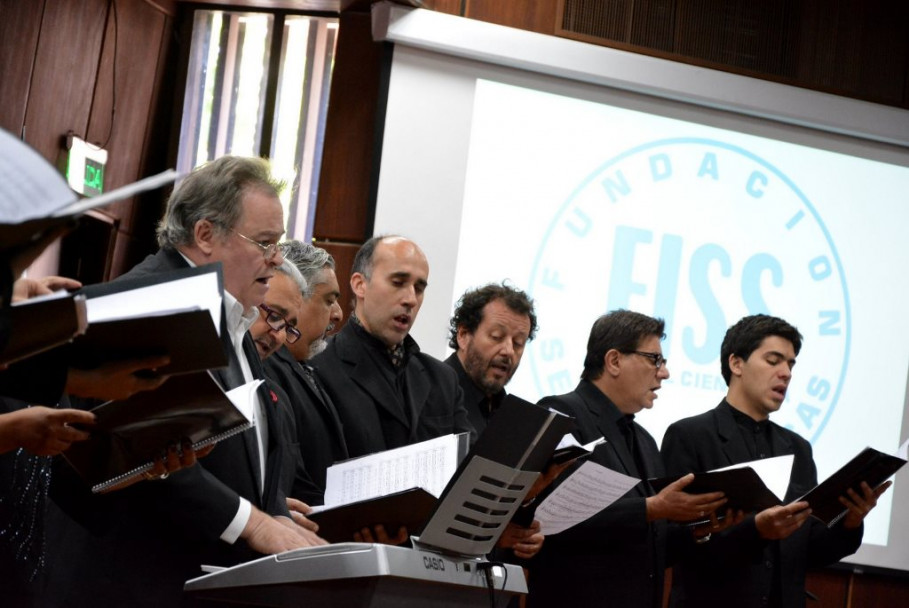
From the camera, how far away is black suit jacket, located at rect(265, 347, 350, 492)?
2.97m

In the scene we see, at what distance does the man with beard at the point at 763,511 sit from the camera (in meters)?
3.87

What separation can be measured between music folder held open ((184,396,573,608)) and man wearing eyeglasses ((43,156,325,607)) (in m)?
0.19

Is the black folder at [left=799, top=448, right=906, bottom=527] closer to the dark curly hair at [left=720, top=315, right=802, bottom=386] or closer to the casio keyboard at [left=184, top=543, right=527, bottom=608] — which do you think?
the dark curly hair at [left=720, top=315, right=802, bottom=386]

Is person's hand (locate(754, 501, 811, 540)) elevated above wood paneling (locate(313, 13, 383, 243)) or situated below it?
below

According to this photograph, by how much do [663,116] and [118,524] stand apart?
3.92 metres

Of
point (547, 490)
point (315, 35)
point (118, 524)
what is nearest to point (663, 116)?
point (315, 35)

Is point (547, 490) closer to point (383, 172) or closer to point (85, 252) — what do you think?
point (383, 172)

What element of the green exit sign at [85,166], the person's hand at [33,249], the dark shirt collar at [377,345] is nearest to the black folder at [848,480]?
the dark shirt collar at [377,345]

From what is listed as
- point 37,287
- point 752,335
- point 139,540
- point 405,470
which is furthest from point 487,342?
point 37,287

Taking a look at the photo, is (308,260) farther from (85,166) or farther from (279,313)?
(85,166)

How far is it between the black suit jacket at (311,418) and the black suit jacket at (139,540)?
29.8 inches

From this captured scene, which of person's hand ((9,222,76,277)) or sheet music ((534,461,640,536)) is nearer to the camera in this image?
person's hand ((9,222,76,277))

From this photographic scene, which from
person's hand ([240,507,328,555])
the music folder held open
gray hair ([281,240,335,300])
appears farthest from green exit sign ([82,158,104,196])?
the music folder held open

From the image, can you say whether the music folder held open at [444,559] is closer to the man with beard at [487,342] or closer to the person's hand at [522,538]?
the person's hand at [522,538]
